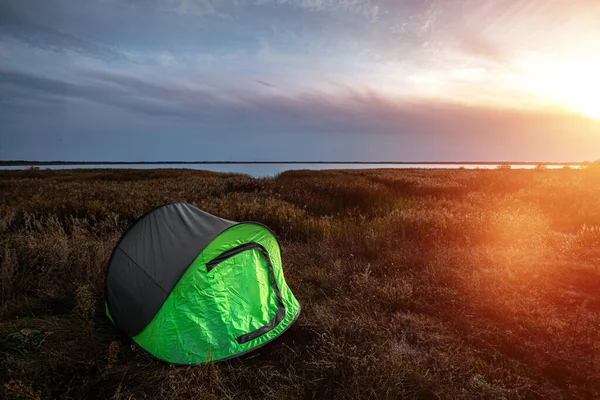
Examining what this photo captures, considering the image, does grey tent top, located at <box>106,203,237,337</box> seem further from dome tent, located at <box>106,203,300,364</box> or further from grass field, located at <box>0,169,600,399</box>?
grass field, located at <box>0,169,600,399</box>

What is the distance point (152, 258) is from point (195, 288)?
0.79 m

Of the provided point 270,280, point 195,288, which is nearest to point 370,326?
point 270,280

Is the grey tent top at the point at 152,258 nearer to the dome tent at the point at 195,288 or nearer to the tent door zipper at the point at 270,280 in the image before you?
the dome tent at the point at 195,288

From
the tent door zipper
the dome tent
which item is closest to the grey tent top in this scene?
the dome tent

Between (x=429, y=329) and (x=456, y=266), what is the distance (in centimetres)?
260

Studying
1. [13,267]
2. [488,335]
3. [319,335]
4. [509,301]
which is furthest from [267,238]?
[13,267]

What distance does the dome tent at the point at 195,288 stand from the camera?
390 cm

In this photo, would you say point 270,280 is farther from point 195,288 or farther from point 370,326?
point 370,326

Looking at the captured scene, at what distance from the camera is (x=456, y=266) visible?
22.1 ft

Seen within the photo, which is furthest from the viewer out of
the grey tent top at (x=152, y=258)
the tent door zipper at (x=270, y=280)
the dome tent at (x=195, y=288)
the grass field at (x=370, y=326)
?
the tent door zipper at (x=270, y=280)

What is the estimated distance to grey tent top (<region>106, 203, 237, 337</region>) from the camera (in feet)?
13.2

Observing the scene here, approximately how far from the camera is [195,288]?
4016 millimetres

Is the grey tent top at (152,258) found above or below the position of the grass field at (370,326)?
above

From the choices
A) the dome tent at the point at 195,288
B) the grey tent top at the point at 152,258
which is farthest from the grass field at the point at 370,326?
the grey tent top at the point at 152,258
